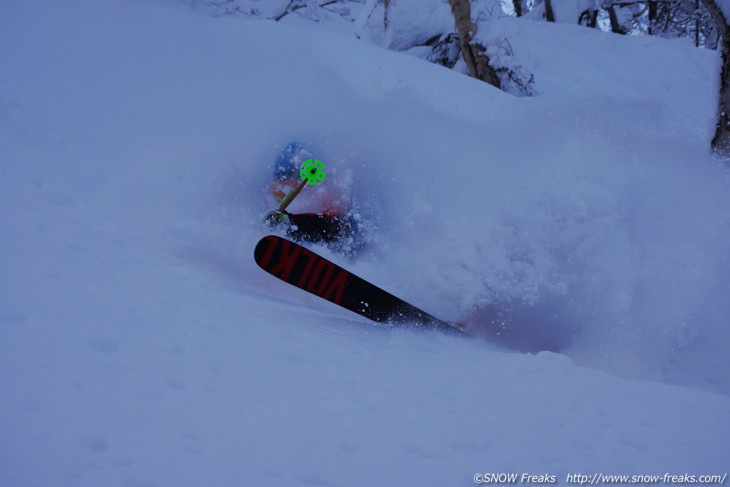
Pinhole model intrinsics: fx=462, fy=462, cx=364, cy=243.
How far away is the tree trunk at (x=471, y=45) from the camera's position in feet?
27.7

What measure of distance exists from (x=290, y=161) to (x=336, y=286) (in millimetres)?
2029

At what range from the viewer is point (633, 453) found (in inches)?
68.2

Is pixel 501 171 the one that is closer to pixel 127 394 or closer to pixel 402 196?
pixel 402 196

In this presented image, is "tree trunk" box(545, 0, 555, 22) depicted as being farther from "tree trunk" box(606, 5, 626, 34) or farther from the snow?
the snow

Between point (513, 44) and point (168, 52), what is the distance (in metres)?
6.75

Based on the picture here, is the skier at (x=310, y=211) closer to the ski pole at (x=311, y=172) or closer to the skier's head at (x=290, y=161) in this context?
the skier's head at (x=290, y=161)

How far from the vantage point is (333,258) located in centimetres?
459

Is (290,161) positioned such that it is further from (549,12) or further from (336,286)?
(549,12)

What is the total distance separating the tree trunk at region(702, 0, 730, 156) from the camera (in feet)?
15.8

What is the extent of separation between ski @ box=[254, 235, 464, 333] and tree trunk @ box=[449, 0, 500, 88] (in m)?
6.39

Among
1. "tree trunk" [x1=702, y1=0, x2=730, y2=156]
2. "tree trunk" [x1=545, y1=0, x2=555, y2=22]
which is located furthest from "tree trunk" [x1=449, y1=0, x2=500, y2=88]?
"tree trunk" [x1=545, y1=0, x2=555, y2=22]

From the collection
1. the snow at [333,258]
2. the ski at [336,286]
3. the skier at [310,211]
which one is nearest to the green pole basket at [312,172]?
the skier at [310,211]

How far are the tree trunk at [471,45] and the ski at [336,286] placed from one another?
6.39 metres

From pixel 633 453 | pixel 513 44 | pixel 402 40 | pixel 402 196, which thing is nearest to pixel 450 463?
pixel 633 453
